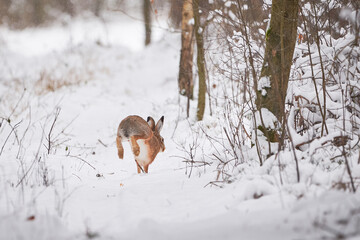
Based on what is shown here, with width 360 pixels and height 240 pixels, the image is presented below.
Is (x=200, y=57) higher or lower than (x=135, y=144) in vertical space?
higher

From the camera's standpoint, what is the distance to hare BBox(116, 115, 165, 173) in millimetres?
3834

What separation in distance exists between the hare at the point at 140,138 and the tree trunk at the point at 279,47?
148cm

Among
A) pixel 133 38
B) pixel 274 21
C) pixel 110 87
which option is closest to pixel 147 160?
pixel 274 21

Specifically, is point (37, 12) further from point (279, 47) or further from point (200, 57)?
point (279, 47)

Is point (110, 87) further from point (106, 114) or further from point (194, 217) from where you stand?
point (194, 217)

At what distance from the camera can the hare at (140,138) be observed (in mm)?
3834

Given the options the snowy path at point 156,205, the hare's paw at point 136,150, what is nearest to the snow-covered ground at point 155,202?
the snowy path at point 156,205

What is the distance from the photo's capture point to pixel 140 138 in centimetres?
388

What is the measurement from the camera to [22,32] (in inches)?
800

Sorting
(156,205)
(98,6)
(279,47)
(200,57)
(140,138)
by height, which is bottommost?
(156,205)

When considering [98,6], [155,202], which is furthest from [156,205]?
[98,6]

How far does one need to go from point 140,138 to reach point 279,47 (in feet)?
6.21

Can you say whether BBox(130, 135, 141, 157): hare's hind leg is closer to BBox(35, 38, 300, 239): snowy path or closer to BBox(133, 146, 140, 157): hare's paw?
BBox(133, 146, 140, 157): hare's paw

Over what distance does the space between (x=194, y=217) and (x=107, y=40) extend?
19.5 meters
